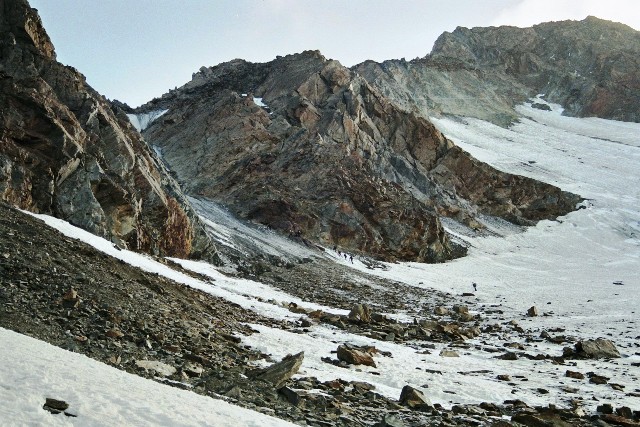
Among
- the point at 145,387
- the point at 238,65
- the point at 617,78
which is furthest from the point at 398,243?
the point at 617,78

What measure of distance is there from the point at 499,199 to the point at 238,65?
224 feet

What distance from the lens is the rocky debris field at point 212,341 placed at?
33.1 ft

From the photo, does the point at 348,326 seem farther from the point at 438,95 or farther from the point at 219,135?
the point at 438,95

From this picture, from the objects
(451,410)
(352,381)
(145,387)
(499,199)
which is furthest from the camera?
(499,199)

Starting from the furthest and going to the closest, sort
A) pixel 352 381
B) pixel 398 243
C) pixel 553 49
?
pixel 553 49
pixel 398 243
pixel 352 381

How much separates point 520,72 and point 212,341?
603 feet

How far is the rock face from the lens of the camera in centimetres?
2555

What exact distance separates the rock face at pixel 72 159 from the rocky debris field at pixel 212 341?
5.17 m

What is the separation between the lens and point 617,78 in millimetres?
155750

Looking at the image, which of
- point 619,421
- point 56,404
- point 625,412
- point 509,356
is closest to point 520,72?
point 509,356

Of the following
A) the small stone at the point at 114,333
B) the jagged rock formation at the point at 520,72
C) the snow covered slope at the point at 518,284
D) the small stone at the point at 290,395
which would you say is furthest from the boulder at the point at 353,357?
the jagged rock formation at the point at 520,72

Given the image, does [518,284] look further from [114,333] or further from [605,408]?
[114,333]

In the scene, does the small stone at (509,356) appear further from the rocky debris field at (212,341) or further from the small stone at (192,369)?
the small stone at (192,369)

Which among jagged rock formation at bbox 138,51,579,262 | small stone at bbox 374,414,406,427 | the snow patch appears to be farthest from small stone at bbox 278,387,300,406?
the snow patch
